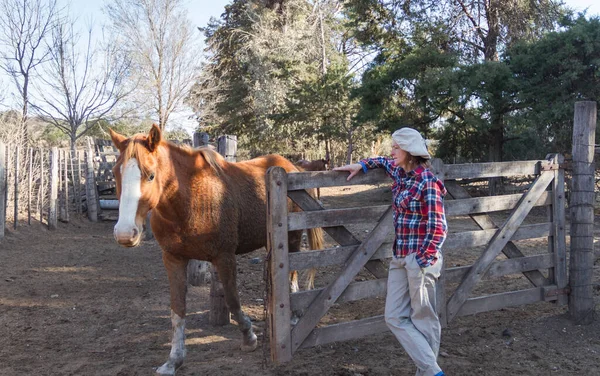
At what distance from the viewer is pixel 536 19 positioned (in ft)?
53.1

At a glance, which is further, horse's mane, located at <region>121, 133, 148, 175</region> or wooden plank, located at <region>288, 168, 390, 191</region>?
wooden plank, located at <region>288, 168, 390, 191</region>

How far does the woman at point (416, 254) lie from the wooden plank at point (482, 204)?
103 cm

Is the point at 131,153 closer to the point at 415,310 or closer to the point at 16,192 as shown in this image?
the point at 415,310

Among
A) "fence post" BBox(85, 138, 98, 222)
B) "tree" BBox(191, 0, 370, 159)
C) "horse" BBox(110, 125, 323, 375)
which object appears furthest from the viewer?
"tree" BBox(191, 0, 370, 159)

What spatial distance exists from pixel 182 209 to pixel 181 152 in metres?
0.59

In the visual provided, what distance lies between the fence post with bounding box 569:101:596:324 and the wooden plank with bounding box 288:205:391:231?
102 inches

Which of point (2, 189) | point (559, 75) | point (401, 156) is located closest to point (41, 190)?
point (2, 189)

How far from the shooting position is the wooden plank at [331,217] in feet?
12.4

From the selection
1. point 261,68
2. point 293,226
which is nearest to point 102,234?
point 293,226

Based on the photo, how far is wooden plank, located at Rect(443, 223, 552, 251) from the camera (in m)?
4.49

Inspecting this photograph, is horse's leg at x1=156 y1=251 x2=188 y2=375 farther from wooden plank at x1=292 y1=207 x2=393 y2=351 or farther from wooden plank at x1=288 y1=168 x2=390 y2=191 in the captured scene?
wooden plank at x1=288 y1=168 x2=390 y2=191

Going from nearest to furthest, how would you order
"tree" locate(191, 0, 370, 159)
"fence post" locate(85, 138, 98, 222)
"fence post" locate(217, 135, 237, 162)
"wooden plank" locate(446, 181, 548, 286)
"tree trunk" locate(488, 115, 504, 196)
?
"wooden plank" locate(446, 181, 548, 286), "fence post" locate(217, 135, 237, 162), "fence post" locate(85, 138, 98, 222), "tree trunk" locate(488, 115, 504, 196), "tree" locate(191, 0, 370, 159)

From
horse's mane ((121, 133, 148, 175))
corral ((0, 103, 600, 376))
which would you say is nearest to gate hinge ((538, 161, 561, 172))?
corral ((0, 103, 600, 376))

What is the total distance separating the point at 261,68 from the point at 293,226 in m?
26.3
